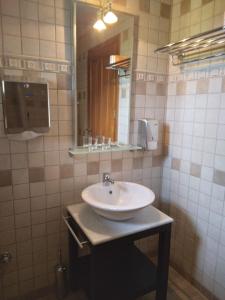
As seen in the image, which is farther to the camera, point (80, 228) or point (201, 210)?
point (201, 210)

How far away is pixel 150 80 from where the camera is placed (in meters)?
1.76

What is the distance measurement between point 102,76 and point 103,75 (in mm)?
11

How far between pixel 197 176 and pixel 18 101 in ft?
4.36

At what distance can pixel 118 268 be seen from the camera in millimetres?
1535

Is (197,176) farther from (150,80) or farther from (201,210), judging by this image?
(150,80)

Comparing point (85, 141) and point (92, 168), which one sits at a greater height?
point (85, 141)

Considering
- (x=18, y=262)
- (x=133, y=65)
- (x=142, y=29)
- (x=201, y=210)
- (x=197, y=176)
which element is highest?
(x=142, y=29)

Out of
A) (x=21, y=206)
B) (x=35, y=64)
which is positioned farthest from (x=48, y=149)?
(x=35, y=64)

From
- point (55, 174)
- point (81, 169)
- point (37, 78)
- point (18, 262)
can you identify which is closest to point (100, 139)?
point (81, 169)

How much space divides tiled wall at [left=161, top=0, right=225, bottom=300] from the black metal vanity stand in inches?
15.3

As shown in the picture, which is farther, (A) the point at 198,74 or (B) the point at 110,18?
(A) the point at 198,74

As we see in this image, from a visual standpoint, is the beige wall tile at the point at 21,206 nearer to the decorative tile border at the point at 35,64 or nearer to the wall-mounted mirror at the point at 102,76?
the wall-mounted mirror at the point at 102,76

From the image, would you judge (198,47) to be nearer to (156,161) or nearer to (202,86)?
(202,86)

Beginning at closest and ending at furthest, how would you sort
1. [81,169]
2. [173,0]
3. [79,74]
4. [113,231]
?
1. [113,231]
2. [79,74]
3. [81,169]
4. [173,0]
